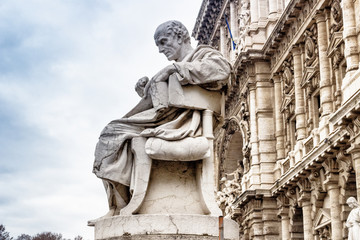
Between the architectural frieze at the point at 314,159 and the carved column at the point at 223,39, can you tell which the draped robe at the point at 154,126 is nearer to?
the architectural frieze at the point at 314,159

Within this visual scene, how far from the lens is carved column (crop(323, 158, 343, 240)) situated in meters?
18.9

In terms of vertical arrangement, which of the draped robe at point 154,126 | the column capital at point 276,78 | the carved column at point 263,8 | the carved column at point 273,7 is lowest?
the draped robe at point 154,126

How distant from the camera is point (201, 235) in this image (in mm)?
5188

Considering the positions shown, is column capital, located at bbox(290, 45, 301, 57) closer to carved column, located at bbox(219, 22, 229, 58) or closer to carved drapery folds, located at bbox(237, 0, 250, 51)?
carved drapery folds, located at bbox(237, 0, 250, 51)

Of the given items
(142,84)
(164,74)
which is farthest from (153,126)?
(142,84)

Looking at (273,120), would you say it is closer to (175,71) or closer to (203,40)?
(203,40)

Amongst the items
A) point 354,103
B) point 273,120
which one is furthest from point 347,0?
point 273,120

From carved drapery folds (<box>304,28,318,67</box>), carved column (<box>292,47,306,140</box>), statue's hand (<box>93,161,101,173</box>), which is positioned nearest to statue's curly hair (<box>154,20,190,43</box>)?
statue's hand (<box>93,161,101,173</box>)

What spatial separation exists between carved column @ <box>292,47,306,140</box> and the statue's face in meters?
17.3

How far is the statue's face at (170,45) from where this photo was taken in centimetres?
604

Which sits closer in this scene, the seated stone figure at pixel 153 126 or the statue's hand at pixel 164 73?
the seated stone figure at pixel 153 126

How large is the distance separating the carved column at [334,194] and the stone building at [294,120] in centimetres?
3

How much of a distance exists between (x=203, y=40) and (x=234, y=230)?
133ft

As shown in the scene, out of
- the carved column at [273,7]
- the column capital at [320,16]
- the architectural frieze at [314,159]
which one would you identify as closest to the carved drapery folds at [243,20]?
the carved column at [273,7]
